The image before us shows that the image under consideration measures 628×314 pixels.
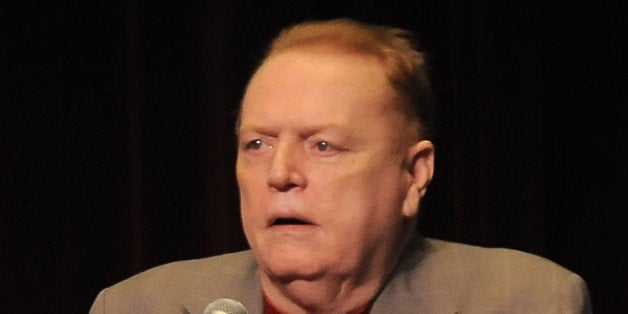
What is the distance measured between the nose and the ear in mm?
195

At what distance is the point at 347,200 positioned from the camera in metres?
1.52

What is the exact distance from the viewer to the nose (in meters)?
1.50

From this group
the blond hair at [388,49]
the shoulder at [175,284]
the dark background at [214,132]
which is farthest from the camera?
the dark background at [214,132]

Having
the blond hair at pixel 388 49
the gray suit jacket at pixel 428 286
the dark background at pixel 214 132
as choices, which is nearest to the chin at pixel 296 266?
the gray suit jacket at pixel 428 286

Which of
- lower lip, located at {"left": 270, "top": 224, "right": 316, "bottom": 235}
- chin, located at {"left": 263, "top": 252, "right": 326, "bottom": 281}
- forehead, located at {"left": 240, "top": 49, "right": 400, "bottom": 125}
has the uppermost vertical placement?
forehead, located at {"left": 240, "top": 49, "right": 400, "bottom": 125}

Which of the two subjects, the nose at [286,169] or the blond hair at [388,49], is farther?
the blond hair at [388,49]

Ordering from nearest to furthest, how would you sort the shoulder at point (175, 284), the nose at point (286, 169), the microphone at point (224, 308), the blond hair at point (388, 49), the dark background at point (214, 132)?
the microphone at point (224, 308) → the nose at point (286, 169) → the blond hair at point (388, 49) → the shoulder at point (175, 284) → the dark background at point (214, 132)

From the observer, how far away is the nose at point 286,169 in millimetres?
1501

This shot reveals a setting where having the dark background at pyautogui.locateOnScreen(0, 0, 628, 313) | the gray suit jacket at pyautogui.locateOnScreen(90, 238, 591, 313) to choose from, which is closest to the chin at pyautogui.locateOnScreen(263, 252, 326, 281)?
the gray suit jacket at pyautogui.locateOnScreen(90, 238, 591, 313)

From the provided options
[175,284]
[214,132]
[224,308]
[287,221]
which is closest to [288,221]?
[287,221]

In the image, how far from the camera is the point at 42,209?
2.54 metres

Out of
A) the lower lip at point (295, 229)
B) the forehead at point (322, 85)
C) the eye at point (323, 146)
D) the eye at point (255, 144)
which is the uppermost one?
the forehead at point (322, 85)

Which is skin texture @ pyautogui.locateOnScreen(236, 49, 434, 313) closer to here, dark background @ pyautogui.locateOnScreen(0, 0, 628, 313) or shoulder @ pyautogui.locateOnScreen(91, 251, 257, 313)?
shoulder @ pyautogui.locateOnScreen(91, 251, 257, 313)

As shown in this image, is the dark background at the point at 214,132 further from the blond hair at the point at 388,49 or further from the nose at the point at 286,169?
the nose at the point at 286,169
